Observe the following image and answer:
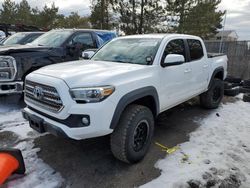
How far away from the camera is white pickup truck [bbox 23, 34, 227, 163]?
2.93 meters

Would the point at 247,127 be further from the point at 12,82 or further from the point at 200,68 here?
the point at 12,82

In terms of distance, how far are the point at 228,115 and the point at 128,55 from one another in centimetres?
327

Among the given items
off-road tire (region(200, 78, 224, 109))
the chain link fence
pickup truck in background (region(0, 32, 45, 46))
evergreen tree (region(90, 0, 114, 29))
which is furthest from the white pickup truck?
evergreen tree (region(90, 0, 114, 29))

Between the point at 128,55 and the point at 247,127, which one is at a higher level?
the point at 128,55

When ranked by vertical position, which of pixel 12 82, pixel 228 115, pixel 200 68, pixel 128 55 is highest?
pixel 128 55

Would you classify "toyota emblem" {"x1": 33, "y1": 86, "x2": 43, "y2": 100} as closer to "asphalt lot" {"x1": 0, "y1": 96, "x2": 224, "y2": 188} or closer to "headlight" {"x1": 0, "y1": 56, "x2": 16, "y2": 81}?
"asphalt lot" {"x1": 0, "y1": 96, "x2": 224, "y2": 188}

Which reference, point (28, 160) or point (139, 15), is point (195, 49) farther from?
point (139, 15)

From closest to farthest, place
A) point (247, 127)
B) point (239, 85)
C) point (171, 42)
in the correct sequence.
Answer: point (171, 42)
point (247, 127)
point (239, 85)

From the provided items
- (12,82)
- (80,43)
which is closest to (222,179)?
(12,82)

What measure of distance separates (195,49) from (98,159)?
3118 millimetres

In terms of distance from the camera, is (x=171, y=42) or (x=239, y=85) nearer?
(x=171, y=42)

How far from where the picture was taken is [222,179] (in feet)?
10.7

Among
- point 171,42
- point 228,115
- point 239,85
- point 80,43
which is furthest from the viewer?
point 239,85

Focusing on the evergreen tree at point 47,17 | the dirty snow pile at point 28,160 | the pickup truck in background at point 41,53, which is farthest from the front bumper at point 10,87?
the evergreen tree at point 47,17
